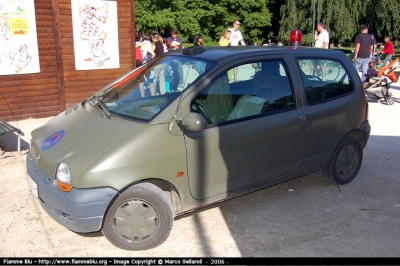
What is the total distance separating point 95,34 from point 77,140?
5.87m

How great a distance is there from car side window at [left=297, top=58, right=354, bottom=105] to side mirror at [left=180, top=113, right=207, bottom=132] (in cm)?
156

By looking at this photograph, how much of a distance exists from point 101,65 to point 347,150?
237 inches

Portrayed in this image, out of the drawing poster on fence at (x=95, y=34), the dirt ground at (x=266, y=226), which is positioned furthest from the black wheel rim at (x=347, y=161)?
the drawing poster on fence at (x=95, y=34)

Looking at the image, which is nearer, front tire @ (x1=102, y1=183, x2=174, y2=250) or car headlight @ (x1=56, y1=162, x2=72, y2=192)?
car headlight @ (x1=56, y1=162, x2=72, y2=192)

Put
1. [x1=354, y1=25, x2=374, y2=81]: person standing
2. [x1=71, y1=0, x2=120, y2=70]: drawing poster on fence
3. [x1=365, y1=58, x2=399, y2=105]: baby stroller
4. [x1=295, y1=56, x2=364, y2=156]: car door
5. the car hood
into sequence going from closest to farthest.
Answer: the car hood < [x1=295, y1=56, x2=364, y2=156]: car door < [x1=71, y1=0, x2=120, y2=70]: drawing poster on fence < [x1=365, y1=58, x2=399, y2=105]: baby stroller < [x1=354, y1=25, x2=374, y2=81]: person standing

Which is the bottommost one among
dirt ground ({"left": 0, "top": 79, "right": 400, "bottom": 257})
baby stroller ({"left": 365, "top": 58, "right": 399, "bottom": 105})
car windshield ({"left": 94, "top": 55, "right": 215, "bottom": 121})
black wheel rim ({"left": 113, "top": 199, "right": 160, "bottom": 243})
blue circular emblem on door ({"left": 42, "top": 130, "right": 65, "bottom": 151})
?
dirt ground ({"left": 0, "top": 79, "right": 400, "bottom": 257})

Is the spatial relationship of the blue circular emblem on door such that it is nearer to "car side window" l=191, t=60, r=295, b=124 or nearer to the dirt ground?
the dirt ground

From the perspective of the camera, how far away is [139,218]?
148 inches

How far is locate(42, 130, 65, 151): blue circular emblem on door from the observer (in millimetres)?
4012

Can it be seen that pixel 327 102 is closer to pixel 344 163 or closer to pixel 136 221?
pixel 344 163

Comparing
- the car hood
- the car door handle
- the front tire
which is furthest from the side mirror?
the car door handle

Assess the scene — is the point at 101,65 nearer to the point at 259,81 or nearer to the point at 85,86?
the point at 85,86

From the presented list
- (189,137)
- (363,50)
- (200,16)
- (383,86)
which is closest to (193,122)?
(189,137)

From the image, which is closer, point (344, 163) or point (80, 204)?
point (80, 204)
